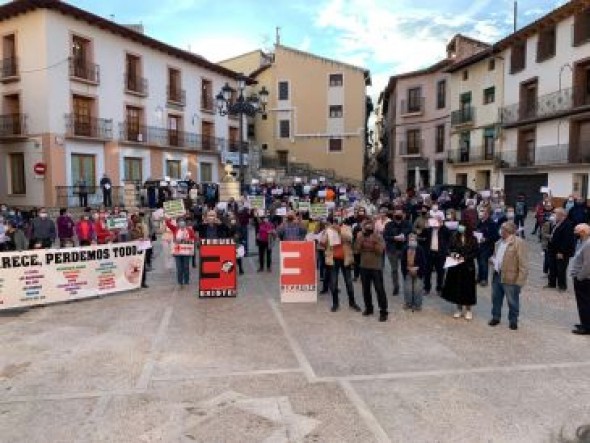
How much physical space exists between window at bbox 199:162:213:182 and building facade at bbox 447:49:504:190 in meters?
17.8

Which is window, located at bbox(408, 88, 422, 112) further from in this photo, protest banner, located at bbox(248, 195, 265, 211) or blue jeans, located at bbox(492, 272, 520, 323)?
blue jeans, located at bbox(492, 272, 520, 323)

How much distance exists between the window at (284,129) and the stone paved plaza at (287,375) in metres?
38.7

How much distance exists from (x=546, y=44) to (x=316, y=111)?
21.1m

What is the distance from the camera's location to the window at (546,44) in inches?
1108

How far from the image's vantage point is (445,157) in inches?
1561

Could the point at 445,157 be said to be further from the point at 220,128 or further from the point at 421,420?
the point at 421,420

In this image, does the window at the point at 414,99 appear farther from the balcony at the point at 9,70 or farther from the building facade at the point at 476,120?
the balcony at the point at 9,70

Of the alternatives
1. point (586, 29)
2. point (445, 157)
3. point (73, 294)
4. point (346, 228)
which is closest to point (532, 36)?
point (586, 29)

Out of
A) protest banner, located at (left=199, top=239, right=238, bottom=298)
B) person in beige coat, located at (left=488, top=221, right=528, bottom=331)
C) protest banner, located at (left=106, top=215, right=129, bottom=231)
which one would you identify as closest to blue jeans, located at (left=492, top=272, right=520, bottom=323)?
person in beige coat, located at (left=488, top=221, right=528, bottom=331)

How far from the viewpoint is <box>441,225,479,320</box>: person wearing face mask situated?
8.24m

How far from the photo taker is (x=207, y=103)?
3684 cm

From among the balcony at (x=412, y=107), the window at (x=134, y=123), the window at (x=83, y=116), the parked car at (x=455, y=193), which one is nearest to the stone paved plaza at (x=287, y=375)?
the parked car at (x=455, y=193)

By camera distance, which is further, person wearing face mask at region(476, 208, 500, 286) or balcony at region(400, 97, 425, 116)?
balcony at region(400, 97, 425, 116)

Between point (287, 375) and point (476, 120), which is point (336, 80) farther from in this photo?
point (287, 375)
